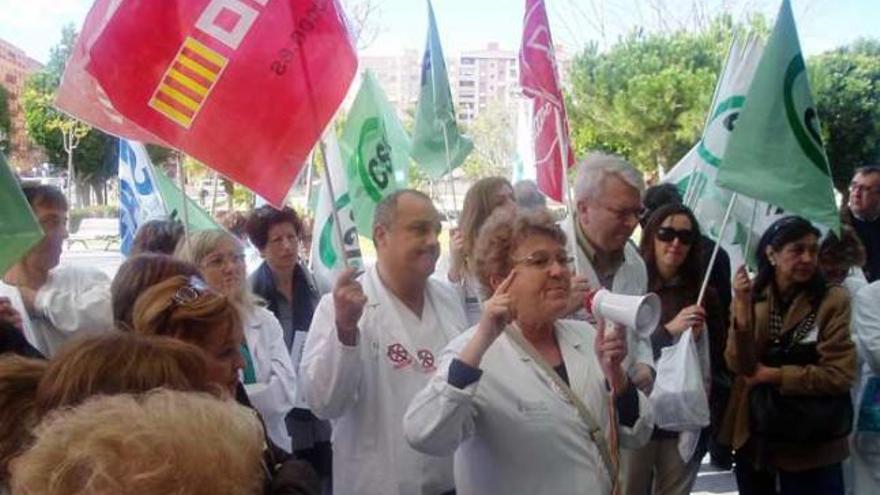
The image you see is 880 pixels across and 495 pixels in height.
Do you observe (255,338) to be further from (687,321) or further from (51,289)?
(687,321)

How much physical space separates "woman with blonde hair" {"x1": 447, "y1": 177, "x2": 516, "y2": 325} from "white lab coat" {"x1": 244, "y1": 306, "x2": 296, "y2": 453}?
951 millimetres

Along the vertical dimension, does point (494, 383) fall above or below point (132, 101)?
below

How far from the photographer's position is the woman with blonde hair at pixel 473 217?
13.9ft

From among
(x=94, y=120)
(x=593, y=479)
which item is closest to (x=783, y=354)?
(x=593, y=479)

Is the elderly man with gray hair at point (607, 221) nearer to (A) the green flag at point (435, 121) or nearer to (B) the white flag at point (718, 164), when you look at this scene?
(B) the white flag at point (718, 164)

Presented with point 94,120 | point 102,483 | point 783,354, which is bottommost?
point 783,354

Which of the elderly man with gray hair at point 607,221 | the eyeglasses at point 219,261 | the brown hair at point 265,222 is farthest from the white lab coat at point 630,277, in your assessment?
the brown hair at point 265,222

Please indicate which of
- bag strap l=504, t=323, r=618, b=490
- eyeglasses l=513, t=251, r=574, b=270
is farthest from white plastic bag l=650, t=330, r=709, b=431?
eyeglasses l=513, t=251, r=574, b=270

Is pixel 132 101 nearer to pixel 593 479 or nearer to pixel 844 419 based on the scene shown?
pixel 593 479

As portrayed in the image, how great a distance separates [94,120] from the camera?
356 centimetres

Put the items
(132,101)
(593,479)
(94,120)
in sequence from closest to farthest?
(593,479) → (132,101) → (94,120)

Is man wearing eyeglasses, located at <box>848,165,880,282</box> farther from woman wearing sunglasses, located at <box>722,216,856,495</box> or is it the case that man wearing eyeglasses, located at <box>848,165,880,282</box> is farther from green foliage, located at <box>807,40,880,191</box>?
green foliage, located at <box>807,40,880,191</box>

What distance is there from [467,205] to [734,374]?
1425 millimetres

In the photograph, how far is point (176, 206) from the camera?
222 inches
